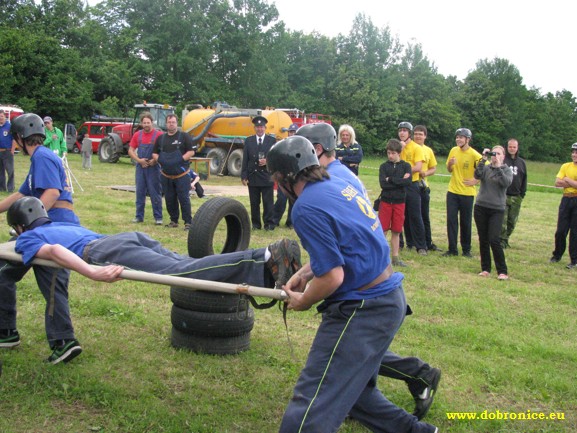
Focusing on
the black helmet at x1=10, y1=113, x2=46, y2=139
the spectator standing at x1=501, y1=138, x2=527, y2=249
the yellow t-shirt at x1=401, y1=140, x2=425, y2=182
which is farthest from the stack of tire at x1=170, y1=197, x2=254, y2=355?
the spectator standing at x1=501, y1=138, x2=527, y2=249

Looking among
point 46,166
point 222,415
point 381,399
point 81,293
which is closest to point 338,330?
point 381,399

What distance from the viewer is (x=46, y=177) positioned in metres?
5.24

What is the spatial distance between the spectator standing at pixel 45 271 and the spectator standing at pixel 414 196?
20.6 feet

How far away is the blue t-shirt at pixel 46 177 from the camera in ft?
17.2

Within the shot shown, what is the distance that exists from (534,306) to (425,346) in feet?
8.08

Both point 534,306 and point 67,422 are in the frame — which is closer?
point 67,422

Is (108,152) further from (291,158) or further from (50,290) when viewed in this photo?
(291,158)

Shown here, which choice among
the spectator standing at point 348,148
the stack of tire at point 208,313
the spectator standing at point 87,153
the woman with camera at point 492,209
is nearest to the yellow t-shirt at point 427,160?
the spectator standing at point 348,148

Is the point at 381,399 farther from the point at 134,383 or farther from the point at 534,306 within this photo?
the point at 534,306

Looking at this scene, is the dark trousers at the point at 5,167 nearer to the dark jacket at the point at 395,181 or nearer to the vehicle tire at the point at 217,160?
the dark jacket at the point at 395,181

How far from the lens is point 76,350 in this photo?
4.95 meters

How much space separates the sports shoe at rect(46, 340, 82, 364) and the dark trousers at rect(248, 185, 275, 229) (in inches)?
266

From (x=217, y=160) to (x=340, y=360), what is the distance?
21.1m

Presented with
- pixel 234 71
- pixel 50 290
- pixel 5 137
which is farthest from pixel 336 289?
pixel 234 71
